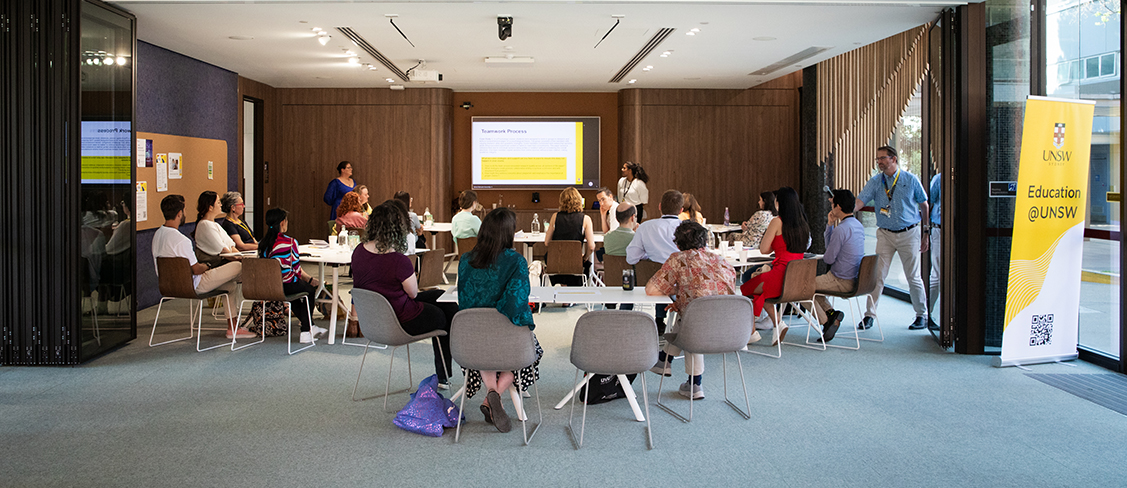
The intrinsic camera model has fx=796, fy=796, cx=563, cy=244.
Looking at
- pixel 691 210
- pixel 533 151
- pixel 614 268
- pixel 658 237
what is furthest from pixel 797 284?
pixel 533 151

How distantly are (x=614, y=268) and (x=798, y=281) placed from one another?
1.55 m

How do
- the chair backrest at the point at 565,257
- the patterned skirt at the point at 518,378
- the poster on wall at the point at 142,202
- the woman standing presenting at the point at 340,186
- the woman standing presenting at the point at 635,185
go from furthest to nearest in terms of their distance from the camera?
1. the woman standing presenting at the point at 340,186
2. the woman standing presenting at the point at 635,185
3. the poster on wall at the point at 142,202
4. the chair backrest at the point at 565,257
5. the patterned skirt at the point at 518,378

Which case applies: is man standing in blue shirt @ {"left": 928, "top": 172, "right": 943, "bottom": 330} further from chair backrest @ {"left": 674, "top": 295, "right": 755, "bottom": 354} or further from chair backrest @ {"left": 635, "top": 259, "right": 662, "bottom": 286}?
chair backrest @ {"left": 674, "top": 295, "right": 755, "bottom": 354}

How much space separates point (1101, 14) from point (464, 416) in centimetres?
542

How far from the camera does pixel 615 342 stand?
12.9ft

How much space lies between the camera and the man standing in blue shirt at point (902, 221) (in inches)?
285

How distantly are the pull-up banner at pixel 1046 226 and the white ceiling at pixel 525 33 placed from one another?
1313 mm

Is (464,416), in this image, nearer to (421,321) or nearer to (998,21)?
(421,321)

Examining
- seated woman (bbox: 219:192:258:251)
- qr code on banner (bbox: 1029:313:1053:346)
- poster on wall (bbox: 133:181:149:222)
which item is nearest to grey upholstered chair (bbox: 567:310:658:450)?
qr code on banner (bbox: 1029:313:1053:346)

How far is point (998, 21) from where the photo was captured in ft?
20.5

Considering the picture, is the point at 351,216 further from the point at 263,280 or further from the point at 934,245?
the point at 934,245

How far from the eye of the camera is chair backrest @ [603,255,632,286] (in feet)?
22.5

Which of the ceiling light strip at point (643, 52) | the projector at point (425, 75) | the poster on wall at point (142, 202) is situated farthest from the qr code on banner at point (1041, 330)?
the poster on wall at point (142, 202)

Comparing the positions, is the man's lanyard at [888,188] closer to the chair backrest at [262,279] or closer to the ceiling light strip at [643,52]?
the ceiling light strip at [643,52]
